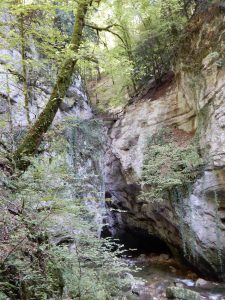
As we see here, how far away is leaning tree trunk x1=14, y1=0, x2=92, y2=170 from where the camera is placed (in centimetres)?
441

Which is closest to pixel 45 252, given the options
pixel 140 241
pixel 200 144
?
pixel 200 144

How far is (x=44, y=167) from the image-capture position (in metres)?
3.34

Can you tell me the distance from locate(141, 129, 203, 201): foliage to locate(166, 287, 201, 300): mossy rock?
2.45m

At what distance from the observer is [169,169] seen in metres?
8.61

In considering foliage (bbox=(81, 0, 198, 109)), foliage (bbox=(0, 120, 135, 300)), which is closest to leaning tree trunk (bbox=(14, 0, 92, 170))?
foliage (bbox=(0, 120, 135, 300))

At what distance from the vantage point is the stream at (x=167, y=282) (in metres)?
7.52

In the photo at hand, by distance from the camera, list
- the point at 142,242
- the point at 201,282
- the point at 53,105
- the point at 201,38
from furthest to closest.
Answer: the point at 142,242 → the point at 201,38 → the point at 201,282 → the point at 53,105

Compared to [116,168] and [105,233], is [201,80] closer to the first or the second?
[116,168]

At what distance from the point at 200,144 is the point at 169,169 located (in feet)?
3.86

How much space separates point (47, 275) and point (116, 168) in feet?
30.6

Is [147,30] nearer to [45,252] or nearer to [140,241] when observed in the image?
[140,241]

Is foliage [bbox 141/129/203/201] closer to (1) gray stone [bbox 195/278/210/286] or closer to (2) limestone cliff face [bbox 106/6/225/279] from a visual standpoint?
(2) limestone cliff face [bbox 106/6/225/279]

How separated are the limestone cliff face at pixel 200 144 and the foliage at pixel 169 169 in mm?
317

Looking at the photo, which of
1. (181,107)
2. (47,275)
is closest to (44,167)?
→ (47,275)
